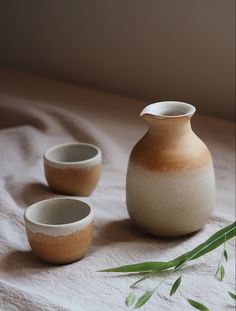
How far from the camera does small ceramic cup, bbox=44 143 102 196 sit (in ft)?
3.38

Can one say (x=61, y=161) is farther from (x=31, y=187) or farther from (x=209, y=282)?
(x=209, y=282)

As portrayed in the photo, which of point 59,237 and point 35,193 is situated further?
point 35,193

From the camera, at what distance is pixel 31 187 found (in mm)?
1107

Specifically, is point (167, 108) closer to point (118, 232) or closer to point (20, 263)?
point (118, 232)

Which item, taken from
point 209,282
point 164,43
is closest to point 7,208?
point 209,282

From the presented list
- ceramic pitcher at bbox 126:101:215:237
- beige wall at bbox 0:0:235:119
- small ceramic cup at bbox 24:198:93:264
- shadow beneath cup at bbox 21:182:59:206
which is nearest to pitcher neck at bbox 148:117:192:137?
ceramic pitcher at bbox 126:101:215:237

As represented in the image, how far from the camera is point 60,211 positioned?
0.92 m

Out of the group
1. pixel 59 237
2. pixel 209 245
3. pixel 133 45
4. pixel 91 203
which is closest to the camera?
pixel 209 245

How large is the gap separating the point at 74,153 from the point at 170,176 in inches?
10.3

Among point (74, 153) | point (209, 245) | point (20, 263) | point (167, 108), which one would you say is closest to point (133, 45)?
point (74, 153)

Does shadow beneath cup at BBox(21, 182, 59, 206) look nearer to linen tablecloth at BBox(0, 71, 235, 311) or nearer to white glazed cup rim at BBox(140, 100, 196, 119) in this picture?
linen tablecloth at BBox(0, 71, 235, 311)

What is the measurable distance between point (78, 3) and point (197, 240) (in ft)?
3.04

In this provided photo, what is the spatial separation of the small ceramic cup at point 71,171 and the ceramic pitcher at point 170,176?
0.41ft

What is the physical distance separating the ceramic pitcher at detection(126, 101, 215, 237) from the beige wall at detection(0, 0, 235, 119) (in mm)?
614
